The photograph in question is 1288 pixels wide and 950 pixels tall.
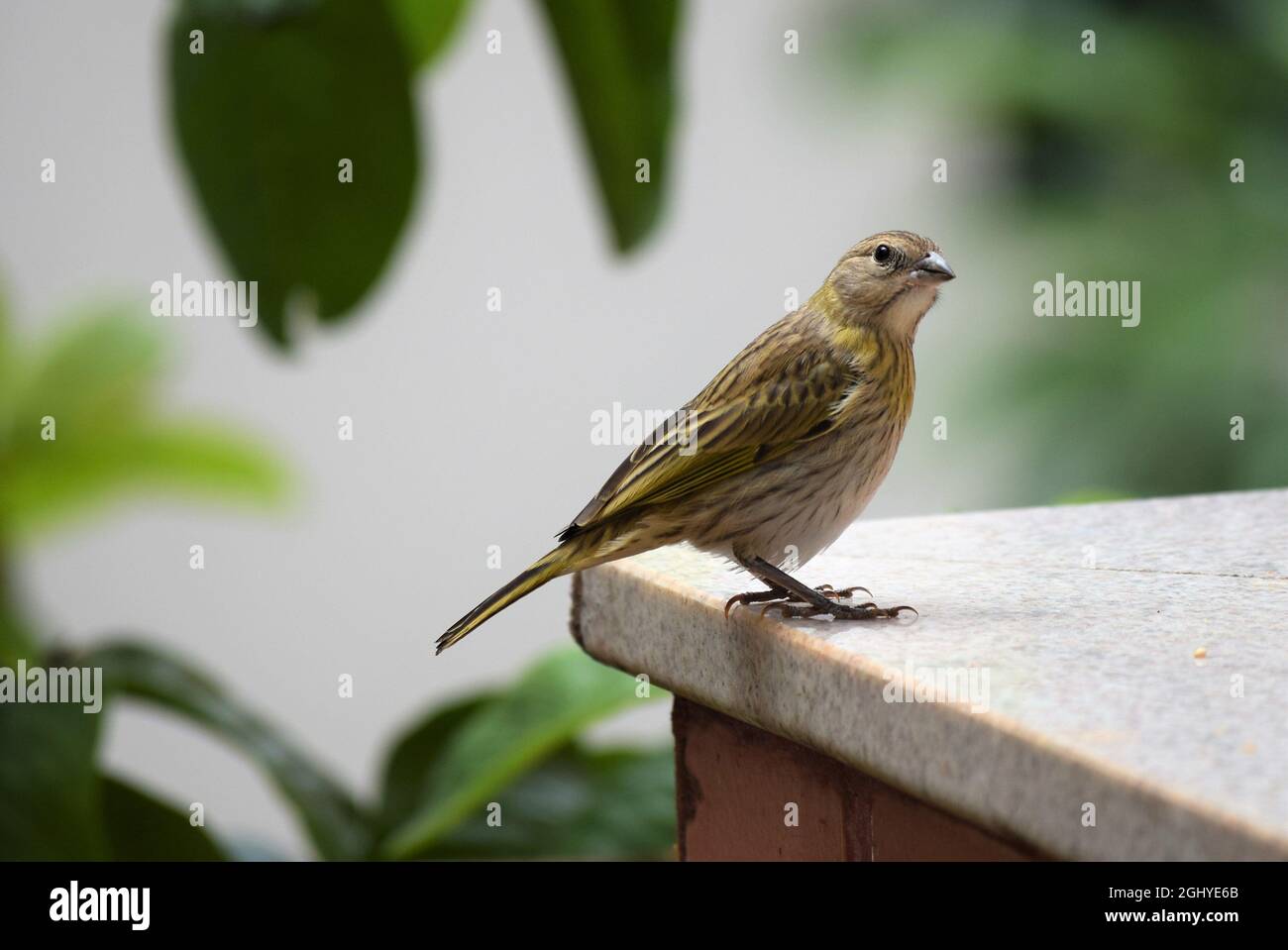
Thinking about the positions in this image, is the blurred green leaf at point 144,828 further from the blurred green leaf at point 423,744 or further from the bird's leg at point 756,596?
the bird's leg at point 756,596

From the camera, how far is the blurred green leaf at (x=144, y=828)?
2.79 metres

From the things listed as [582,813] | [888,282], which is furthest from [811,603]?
[582,813]

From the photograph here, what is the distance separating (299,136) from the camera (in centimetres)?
244

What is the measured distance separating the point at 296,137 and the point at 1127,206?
5.32m

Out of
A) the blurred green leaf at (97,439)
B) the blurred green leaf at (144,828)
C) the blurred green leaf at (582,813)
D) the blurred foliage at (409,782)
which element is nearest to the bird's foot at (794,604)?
the blurred foliage at (409,782)

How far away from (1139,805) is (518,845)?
1.88 m

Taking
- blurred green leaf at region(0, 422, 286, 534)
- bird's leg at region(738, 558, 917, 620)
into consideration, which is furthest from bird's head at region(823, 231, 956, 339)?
blurred green leaf at region(0, 422, 286, 534)

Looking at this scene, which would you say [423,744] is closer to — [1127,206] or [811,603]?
[811,603]

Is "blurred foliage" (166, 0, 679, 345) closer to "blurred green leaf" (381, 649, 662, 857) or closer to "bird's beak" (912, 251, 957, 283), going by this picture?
"bird's beak" (912, 251, 957, 283)

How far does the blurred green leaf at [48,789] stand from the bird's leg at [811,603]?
3.47ft

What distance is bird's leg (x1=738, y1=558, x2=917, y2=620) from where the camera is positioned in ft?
7.09

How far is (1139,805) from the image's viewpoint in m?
1.39
